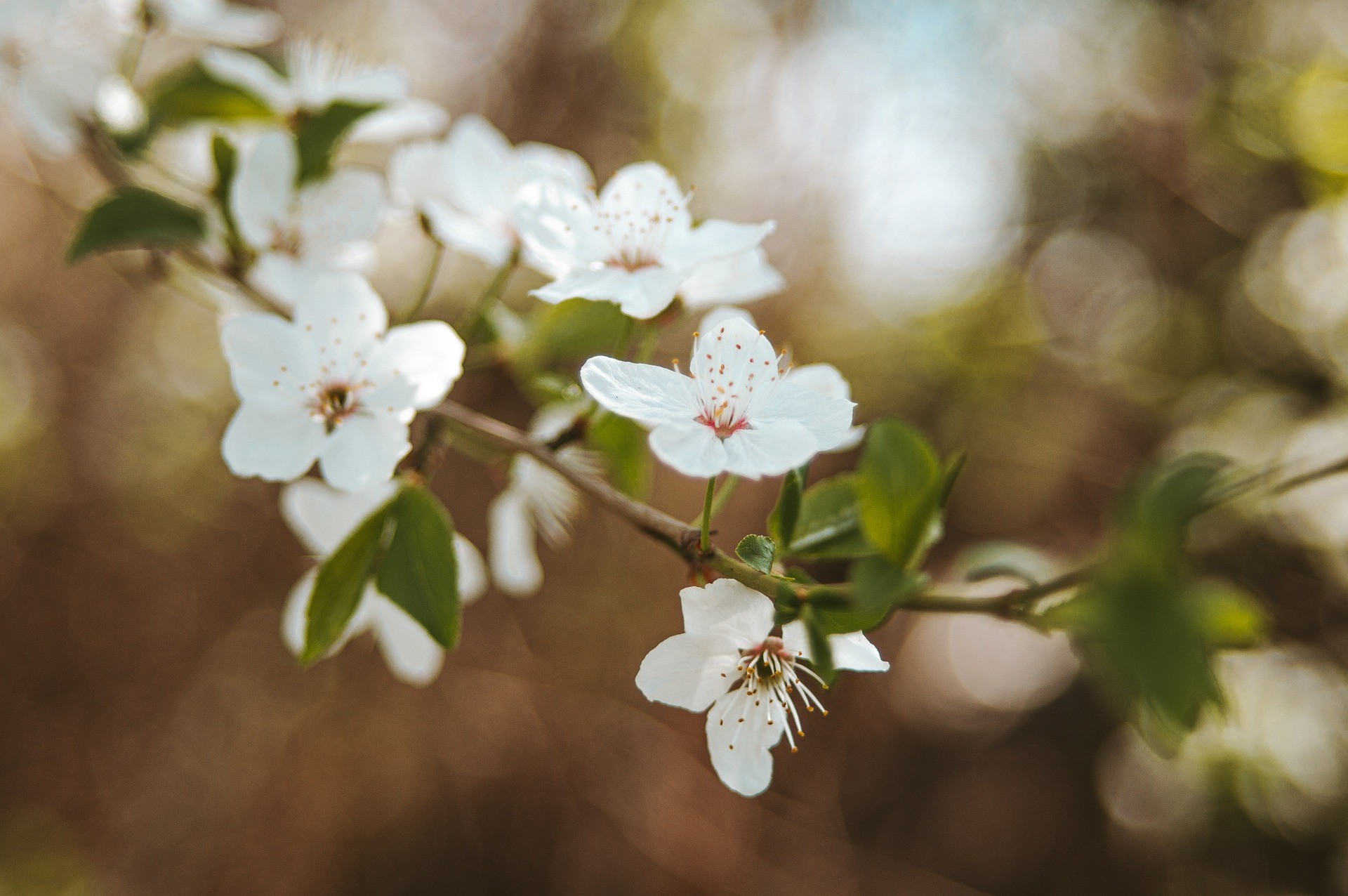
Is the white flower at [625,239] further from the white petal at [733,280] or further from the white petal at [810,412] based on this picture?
the white petal at [810,412]

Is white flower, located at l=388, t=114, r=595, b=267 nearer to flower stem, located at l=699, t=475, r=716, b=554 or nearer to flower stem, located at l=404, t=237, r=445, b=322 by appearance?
flower stem, located at l=404, t=237, r=445, b=322

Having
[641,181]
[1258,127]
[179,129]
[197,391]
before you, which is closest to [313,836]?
[197,391]

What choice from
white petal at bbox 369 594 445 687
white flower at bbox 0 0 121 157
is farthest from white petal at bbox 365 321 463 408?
white flower at bbox 0 0 121 157

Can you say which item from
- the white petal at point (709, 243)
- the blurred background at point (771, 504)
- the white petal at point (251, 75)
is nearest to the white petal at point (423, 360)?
the white petal at point (709, 243)

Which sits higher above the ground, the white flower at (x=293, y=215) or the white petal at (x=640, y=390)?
the white petal at (x=640, y=390)

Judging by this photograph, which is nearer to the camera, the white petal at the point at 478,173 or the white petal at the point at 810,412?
the white petal at the point at 810,412

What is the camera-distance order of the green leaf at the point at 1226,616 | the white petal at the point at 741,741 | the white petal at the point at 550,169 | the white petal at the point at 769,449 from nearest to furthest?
the green leaf at the point at 1226,616, the white petal at the point at 769,449, the white petal at the point at 741,741, the white petal at the point at 550,169
